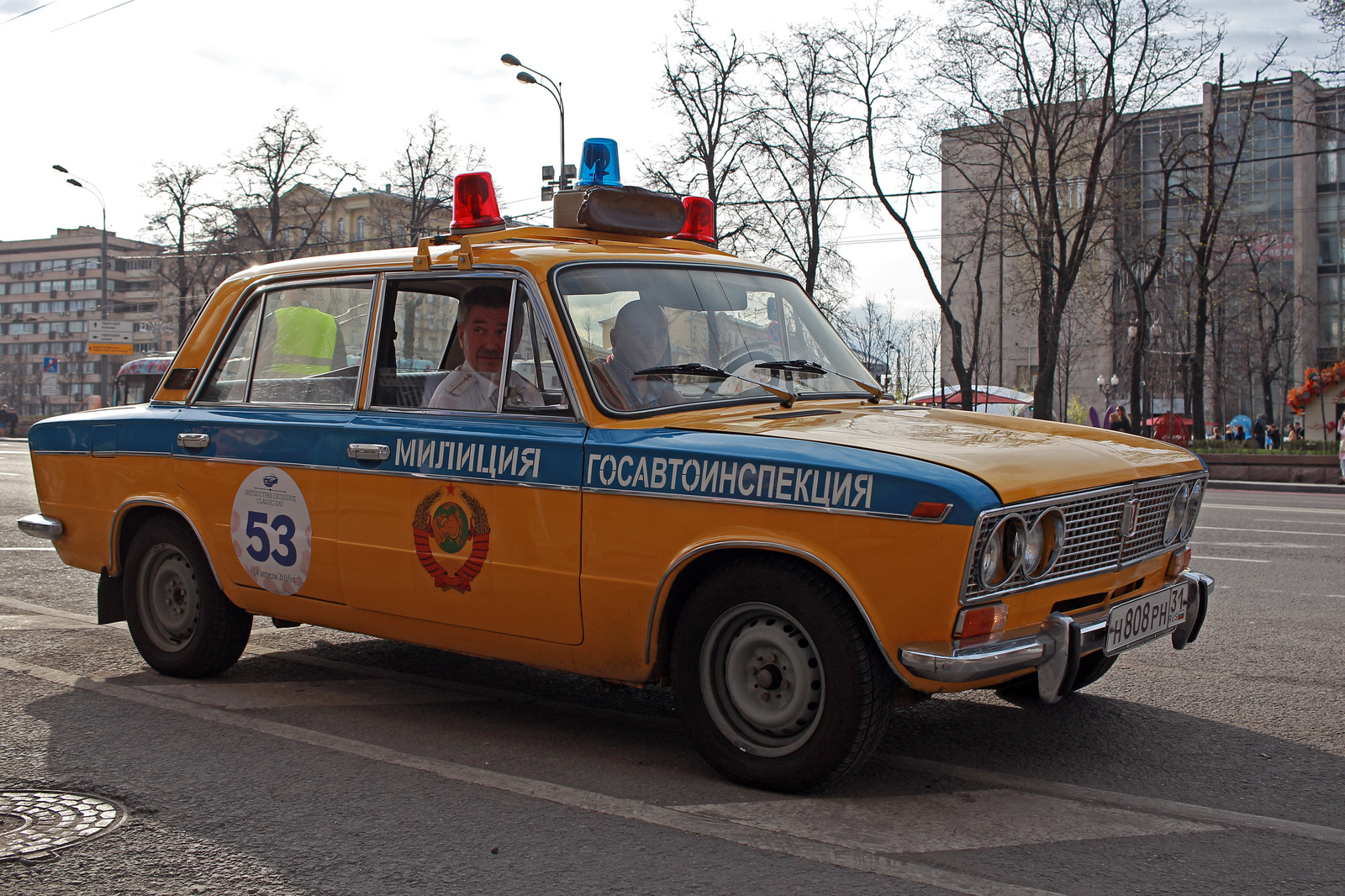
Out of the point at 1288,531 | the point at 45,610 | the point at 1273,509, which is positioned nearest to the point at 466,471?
the point at 45,610

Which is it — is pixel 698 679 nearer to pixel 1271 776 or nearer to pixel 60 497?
pixel 1271 776

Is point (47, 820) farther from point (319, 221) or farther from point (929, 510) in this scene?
point (319, 221)

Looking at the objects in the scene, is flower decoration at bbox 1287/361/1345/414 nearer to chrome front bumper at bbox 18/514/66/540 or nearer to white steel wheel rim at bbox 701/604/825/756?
white steel wheel rim at bbox 701/604/825/756

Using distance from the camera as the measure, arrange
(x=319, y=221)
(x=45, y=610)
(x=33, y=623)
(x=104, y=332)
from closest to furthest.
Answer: (x=33, y=623) < (x=45, y=610) < (x=319, y=221) < (x=104, y=332)

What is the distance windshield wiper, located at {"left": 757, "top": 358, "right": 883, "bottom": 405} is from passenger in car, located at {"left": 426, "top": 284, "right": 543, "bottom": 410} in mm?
977

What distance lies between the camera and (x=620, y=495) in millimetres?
3920

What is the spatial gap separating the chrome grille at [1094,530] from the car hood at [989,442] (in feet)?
0.15

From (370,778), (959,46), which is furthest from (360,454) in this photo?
(959,46)

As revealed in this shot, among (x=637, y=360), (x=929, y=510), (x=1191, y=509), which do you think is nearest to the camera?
(x=929, y=510)

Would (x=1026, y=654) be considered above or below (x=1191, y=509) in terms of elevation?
below

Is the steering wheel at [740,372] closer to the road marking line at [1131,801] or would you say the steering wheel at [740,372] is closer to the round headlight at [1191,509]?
the road marking line at [1131,801]

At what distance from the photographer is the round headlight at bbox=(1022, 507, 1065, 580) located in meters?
3.51

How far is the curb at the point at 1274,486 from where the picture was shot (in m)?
23.0

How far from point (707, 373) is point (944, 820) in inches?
71.4
